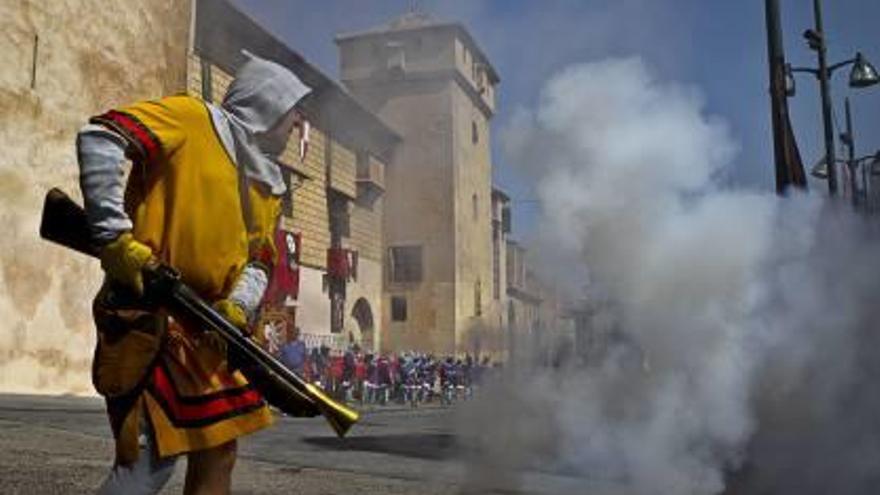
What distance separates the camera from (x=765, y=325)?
14.3 ft

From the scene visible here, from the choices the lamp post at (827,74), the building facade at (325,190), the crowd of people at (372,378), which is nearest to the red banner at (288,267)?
the building facade at (325,190)

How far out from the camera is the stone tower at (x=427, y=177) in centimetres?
3131

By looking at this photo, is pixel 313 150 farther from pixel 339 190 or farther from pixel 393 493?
pixel 393 493

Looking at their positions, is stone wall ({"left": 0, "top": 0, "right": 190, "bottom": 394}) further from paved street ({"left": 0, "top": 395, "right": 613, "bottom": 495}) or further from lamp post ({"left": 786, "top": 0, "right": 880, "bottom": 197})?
lamp post ({"left": 786, "top": 0, "right": 880, "bottom": 197})

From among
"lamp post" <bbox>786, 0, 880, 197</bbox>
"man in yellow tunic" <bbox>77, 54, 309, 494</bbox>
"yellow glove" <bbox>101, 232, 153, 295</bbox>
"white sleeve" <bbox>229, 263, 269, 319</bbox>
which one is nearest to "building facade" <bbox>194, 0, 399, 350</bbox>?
"lamp post" <bbox>786, 0, 880, 197</bbox>

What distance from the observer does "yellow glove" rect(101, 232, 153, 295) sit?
2.14 meters

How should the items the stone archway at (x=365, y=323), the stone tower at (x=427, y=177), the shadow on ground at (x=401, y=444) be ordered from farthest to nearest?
the stone archway at (x=365, y=323)
the stone tower at (x=427, y=177)
the shadow on ground at (x=401, y=444)

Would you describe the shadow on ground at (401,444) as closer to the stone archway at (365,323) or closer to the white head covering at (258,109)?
the white head covering at (258,109)

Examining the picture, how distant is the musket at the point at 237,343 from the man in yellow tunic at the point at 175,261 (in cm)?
5

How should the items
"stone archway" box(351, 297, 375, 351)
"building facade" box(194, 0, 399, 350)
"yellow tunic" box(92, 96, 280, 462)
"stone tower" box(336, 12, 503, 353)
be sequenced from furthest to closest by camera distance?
"stone archway" box(351, 297, 375, 351), "stone tower" box(336, 12, 503, 353), "building facade" box(194, 0, 399, 350), "yellow tunic" box(92, 96, 280, 462)

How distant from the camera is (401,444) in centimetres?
776

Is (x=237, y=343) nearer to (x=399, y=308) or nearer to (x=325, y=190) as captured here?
(x=325, y=190)

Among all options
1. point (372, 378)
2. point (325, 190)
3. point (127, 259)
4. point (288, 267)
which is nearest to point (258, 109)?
point (127, 259)

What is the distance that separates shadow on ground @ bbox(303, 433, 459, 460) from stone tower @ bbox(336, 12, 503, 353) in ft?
73.6
